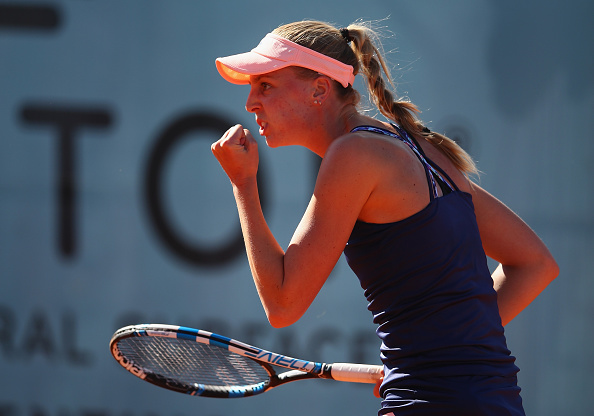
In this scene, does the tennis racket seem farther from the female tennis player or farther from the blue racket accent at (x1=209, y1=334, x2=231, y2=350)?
the female tennis player

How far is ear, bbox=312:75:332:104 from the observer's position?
1.73 m

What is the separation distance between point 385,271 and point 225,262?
2.19m

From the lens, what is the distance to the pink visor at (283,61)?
5.57ft

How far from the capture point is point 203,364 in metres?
2.25

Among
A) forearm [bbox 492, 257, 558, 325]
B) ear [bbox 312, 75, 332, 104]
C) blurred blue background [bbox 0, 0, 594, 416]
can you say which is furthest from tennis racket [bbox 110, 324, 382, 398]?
blurred blue background [bbox 0, 0, 594, 416]

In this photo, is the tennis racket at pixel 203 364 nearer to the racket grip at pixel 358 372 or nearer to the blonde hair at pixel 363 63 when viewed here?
the racket grip at pixel 358 372

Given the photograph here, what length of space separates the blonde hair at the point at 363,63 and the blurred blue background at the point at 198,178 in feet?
5.63

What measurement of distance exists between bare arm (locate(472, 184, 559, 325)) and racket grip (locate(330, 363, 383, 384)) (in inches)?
14.9

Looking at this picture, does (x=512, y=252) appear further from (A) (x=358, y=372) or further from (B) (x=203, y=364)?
(B) (x=203, y=364)

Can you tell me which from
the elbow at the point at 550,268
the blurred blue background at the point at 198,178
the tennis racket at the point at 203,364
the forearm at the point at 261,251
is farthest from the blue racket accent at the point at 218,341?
the blurred blue background at the point at 198,178

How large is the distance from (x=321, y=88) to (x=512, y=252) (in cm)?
66

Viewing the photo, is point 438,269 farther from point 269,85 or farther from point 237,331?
point 237,331

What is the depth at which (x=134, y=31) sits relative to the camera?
3.67 meters

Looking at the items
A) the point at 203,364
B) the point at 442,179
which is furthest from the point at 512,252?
the point at 203,364
